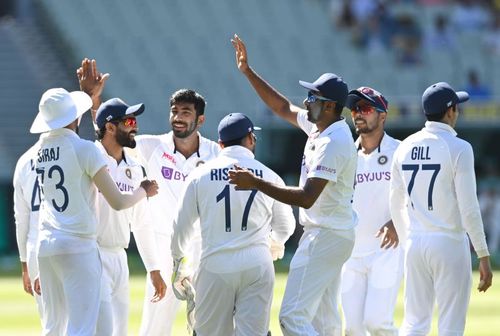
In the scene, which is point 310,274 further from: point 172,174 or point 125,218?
point 172,174

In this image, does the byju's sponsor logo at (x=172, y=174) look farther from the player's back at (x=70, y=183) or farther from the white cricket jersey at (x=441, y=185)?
the white cricket jersey at (x=441, y=185)

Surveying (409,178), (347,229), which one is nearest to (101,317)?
(347,229)

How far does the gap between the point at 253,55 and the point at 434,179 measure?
1789 centimetres

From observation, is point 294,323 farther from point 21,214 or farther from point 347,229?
point 21,214

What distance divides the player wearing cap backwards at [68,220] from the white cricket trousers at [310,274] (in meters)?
1.24

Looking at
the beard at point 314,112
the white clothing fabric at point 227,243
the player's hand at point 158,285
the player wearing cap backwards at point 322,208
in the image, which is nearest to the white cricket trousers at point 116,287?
the player's hand at point 158,285

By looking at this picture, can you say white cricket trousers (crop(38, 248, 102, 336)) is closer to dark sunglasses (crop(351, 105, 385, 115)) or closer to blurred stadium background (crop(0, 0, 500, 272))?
dark sunglasses (crop(351, 105, 385, 115))

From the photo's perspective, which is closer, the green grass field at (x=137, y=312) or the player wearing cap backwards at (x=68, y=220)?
the player wearing cap backwards at (x=68, y=220)

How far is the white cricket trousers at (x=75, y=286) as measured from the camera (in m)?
8.09

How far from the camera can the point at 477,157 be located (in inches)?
1024

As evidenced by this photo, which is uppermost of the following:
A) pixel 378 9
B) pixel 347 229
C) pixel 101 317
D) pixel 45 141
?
pixel 378 9

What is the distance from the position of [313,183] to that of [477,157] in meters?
18.6

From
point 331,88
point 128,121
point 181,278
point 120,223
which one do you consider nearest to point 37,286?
point 120,223

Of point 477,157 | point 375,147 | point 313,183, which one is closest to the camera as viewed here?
point 313,183
